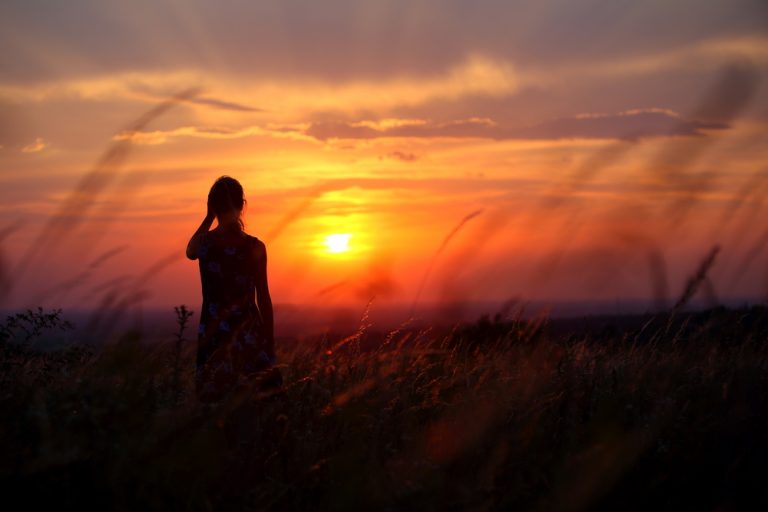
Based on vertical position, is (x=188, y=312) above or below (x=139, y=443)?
above

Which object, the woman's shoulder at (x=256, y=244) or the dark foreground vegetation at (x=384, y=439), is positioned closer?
the dark foreground vegetation at (x=384, y=439)

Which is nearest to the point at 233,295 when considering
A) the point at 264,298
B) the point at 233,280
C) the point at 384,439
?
the point at 233,280

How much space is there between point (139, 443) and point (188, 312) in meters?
0.70

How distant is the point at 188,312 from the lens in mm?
3672

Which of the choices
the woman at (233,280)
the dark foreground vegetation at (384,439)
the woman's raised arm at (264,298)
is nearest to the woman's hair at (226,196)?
the woman at (233,280)

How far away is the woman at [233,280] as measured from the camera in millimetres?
5535

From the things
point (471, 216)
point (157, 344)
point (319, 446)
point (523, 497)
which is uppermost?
point (471, 216)

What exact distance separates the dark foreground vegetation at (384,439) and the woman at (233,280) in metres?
0.76

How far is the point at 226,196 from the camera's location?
18.2 ft

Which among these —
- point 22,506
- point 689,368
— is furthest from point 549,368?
point 22,506

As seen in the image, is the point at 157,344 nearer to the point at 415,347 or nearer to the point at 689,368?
the point at 415,347

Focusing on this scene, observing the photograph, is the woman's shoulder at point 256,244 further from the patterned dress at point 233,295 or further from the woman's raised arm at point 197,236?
the woman's raised arm at point 197,236

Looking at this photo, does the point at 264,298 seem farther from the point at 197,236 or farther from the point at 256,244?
the point at 197,236

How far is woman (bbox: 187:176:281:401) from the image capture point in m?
5.54
